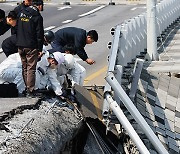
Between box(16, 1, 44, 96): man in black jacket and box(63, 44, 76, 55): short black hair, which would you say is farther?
box(63, 44, 76, 55): short black hair

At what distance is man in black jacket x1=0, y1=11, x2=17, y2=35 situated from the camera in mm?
9891

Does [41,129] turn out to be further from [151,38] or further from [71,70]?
[151,38]

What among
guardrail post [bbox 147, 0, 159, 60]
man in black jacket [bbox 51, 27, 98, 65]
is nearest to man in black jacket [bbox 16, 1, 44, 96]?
man in black jacket [bbox 51, 27, 98, 65]

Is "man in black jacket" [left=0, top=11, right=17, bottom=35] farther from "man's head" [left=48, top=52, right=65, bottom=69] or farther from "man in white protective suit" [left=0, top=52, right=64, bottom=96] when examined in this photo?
"man's head" [left=48, top=52, right=65, bottom=69]

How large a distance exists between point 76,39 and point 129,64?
1075 mm

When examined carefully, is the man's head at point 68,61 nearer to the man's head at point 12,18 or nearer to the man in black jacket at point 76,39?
the man in black jacket at point 76,39

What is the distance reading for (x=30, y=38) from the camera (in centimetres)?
978

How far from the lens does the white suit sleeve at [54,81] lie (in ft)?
32.0

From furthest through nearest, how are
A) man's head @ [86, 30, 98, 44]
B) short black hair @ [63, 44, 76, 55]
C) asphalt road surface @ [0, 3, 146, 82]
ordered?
asphalt road surface @ [0, 3, 146, 82] < man's head @ [86, 30, 98, 44] < short black hair @ [63, 44, 76, 55]

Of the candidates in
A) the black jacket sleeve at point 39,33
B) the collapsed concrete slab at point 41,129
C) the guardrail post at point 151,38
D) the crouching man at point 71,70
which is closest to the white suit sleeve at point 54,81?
the collapsed concrete slab at point 41,129

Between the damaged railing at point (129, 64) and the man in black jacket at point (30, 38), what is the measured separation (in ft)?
3.71

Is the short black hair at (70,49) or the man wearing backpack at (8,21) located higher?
the man wearing backpack at (8,21)

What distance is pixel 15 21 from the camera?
992cm

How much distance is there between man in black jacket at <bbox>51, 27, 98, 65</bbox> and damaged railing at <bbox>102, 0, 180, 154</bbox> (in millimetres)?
411
